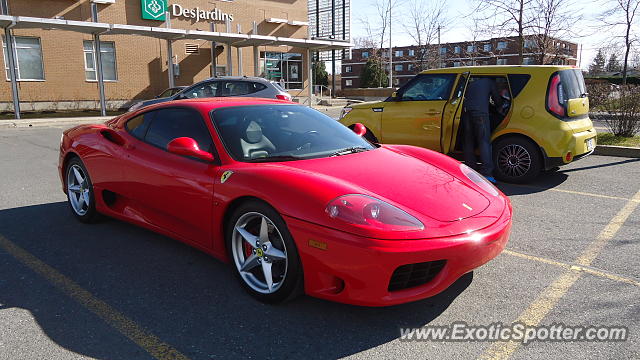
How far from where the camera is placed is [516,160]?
6.73 meters

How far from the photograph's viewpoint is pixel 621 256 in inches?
154

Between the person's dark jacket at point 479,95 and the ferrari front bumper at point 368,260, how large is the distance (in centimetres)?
407

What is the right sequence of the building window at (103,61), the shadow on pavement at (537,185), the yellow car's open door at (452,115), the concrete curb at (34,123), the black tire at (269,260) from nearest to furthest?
the black tire at (269,260) → the shadow on pavement at (537,185) → the yellow car's open door at (452,115) → the concrete curb at (34,123) → the building window at (103,61)

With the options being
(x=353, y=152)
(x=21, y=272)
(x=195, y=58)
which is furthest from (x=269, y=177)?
(x=195, y=58)

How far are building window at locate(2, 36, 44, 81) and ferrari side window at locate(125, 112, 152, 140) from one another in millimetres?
21829

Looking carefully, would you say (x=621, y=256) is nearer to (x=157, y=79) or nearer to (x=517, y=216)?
(x=517, y=216)

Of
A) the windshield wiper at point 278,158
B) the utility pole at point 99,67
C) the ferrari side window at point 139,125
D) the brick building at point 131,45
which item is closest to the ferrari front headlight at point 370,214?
the windshield wiper at point 278,158

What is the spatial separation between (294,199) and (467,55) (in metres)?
27.2

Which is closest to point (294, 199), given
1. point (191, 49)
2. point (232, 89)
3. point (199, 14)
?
point (232, 89)

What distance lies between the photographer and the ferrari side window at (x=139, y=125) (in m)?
4.26

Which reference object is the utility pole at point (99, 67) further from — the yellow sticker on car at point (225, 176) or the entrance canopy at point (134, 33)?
the yellow sticker on car at point (225, 176)

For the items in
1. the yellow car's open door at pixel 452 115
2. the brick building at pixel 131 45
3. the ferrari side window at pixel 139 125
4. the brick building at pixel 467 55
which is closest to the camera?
the ferrari side window at pixel 139 125

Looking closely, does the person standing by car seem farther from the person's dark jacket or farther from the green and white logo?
the green and white logo

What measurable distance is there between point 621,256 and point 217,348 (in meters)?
3.34
